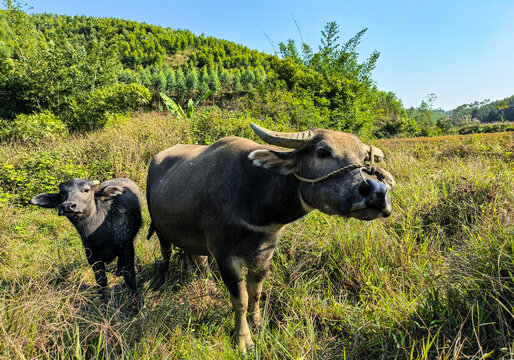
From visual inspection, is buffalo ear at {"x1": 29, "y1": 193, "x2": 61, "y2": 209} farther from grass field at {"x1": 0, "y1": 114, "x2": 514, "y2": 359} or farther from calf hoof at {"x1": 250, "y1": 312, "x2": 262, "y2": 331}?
calf hoof at {"x1": 250, "y1": 312, "x2": 262, "y2": 331}

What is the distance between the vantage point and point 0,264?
10.8ft

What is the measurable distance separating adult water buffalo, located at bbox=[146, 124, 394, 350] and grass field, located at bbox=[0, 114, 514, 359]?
0.50m

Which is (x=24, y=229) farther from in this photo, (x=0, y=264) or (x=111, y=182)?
(x=111, y=182)

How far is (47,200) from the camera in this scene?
9.45ft

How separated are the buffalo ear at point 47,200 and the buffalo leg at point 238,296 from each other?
76.1 inches

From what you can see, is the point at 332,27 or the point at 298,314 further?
the point at 332,27

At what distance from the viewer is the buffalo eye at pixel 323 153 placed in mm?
1679

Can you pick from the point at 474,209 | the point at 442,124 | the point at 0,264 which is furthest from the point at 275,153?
the point at 442,124

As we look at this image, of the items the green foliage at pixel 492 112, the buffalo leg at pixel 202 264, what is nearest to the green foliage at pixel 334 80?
the green foliage at pixel 492 112

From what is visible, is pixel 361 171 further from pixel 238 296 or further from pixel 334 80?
pixel 334 80

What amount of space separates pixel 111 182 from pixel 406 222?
12.9 feet

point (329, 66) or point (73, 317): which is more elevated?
point (329, 66)

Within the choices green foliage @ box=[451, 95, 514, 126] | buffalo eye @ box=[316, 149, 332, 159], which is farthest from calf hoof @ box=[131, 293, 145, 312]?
green foliage @ box=[451, 95, 514, 126]

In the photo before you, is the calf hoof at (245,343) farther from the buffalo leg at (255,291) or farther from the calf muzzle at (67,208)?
the calf muzzle at (67,208)
